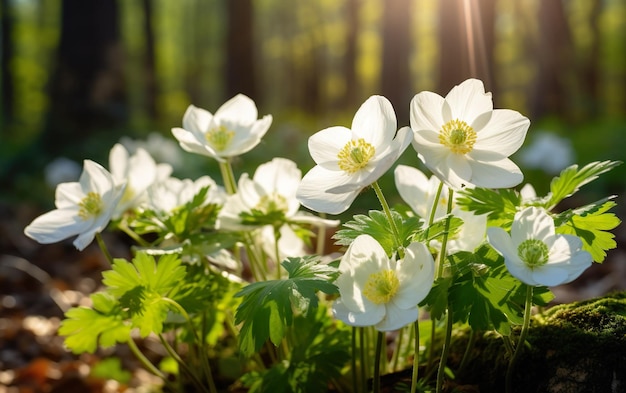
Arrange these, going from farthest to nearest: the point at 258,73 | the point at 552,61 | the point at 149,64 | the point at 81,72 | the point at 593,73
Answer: the point at 149,64 → the point at 593,73 → the point at 258,73 → the point at 552,61 → the point at 81,72

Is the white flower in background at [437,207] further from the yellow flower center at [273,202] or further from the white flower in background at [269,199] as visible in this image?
the yellow flower center at [273,202]

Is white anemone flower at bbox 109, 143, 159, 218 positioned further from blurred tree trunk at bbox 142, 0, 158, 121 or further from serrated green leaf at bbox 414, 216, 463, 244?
blurred tree trunk at bbox 142, 0, 158, 121

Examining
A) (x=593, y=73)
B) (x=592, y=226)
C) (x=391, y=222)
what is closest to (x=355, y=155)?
(x=391, y=222)

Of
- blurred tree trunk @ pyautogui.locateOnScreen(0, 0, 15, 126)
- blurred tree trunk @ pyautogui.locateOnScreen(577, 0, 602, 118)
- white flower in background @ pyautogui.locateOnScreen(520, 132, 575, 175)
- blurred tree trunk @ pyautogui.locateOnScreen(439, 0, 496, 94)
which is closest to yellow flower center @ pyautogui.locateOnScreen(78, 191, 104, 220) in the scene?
white flower in background @ pyautogui.locateOnScreen(520, 132, 575, 175)

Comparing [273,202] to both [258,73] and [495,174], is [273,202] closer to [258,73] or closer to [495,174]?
[495,174]

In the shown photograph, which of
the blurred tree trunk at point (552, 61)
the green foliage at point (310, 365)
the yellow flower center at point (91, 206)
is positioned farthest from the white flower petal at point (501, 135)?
the blurred tree trunk at point (552, 61)

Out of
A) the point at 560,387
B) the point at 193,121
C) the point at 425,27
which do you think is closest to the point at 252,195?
the point at 193,121

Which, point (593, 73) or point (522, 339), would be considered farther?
point (593, 73)
